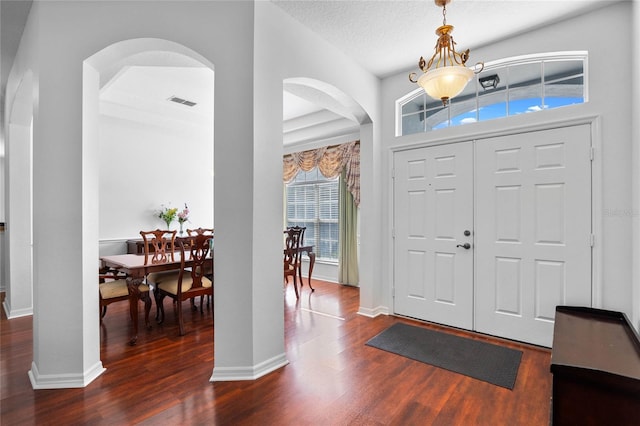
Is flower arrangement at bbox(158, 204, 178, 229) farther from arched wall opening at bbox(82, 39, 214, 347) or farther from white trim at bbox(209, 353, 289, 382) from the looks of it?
white trim at bbox(209, 353, 289, 382)

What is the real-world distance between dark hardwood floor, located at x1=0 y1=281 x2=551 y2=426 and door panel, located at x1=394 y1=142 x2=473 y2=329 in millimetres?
549

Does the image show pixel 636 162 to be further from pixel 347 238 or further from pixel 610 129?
pixel 347 238

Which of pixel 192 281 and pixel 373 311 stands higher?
pixel 192 281

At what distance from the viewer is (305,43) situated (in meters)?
2.89

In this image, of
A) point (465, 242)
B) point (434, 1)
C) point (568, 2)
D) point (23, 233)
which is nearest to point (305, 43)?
point (434, 1)

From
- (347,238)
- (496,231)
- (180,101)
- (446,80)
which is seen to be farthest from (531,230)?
(180,101)

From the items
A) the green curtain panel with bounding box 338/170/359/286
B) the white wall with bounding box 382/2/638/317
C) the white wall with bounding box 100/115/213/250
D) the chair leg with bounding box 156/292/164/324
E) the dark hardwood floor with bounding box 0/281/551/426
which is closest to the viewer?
the dark hardwood floor with bounding box 0/281/551/426

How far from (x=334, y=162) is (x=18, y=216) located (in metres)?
4.54

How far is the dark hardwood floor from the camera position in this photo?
1896 millimetres

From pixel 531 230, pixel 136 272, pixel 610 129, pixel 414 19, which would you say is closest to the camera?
pixel 610 129

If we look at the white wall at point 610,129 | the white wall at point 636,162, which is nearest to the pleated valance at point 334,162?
the white wall at point 610,129

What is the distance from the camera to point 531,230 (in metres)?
2.93

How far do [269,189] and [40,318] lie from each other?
1903 mm

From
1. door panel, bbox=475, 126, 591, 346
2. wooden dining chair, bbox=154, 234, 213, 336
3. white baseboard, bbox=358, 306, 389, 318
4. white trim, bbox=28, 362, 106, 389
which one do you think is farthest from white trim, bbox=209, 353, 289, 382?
door panel, bbox=475, 126, 591, 346
